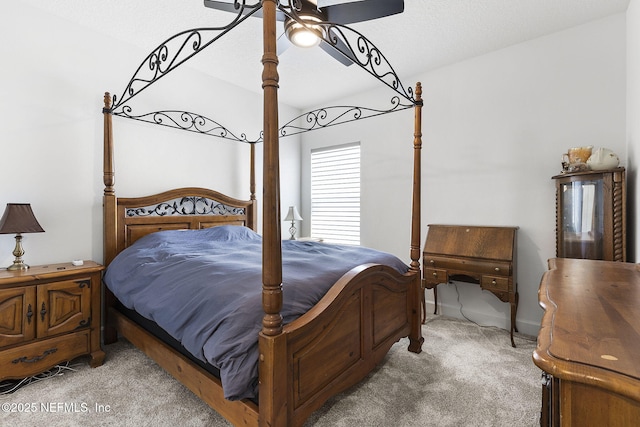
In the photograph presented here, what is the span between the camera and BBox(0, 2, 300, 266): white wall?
7.74 ft

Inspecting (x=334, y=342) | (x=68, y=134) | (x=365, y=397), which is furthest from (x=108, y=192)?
(x=365, y=397)

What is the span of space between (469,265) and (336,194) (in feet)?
6.93

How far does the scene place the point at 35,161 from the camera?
2.44m

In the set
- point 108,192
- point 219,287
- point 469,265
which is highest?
point 108,192

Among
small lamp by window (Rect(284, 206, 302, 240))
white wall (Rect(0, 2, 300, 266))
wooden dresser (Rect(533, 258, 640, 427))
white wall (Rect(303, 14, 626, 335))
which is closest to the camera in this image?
wooden dresser (Rect(533, 258, 640, 427))

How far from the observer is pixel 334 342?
1.69 metres

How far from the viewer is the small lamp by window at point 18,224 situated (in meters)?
2.07

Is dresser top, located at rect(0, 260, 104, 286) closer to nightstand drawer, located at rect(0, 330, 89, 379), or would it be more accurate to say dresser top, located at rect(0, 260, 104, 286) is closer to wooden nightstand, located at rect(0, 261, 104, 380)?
wooden nightstand, located at rect(0, 261, 104, 380)

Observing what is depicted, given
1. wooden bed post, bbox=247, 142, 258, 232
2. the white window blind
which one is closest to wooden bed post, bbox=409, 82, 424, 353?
the white window blind

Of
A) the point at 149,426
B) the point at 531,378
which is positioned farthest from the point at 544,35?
the point at 149,426

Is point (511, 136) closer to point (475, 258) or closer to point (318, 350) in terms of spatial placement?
point (475, 258)

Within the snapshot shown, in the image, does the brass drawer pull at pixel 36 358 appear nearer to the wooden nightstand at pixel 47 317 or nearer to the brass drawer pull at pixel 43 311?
the wooden nightstand at pixel 47 317

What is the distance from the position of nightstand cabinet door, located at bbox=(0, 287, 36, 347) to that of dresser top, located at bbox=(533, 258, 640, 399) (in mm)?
2766

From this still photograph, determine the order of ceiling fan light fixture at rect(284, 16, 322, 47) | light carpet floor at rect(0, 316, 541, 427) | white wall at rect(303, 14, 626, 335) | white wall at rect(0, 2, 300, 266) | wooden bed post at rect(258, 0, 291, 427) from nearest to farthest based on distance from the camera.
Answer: wooden bed post at rect(258, 0, 291, 427) → light carpet floor at rect(0, 316, 541, 427) → ceiling fan light fixture at rect(284, 16, 322, 47) → white wall at rect(0, 2, 300, 266) → white wall at rect(303, 14, 626, 335)
